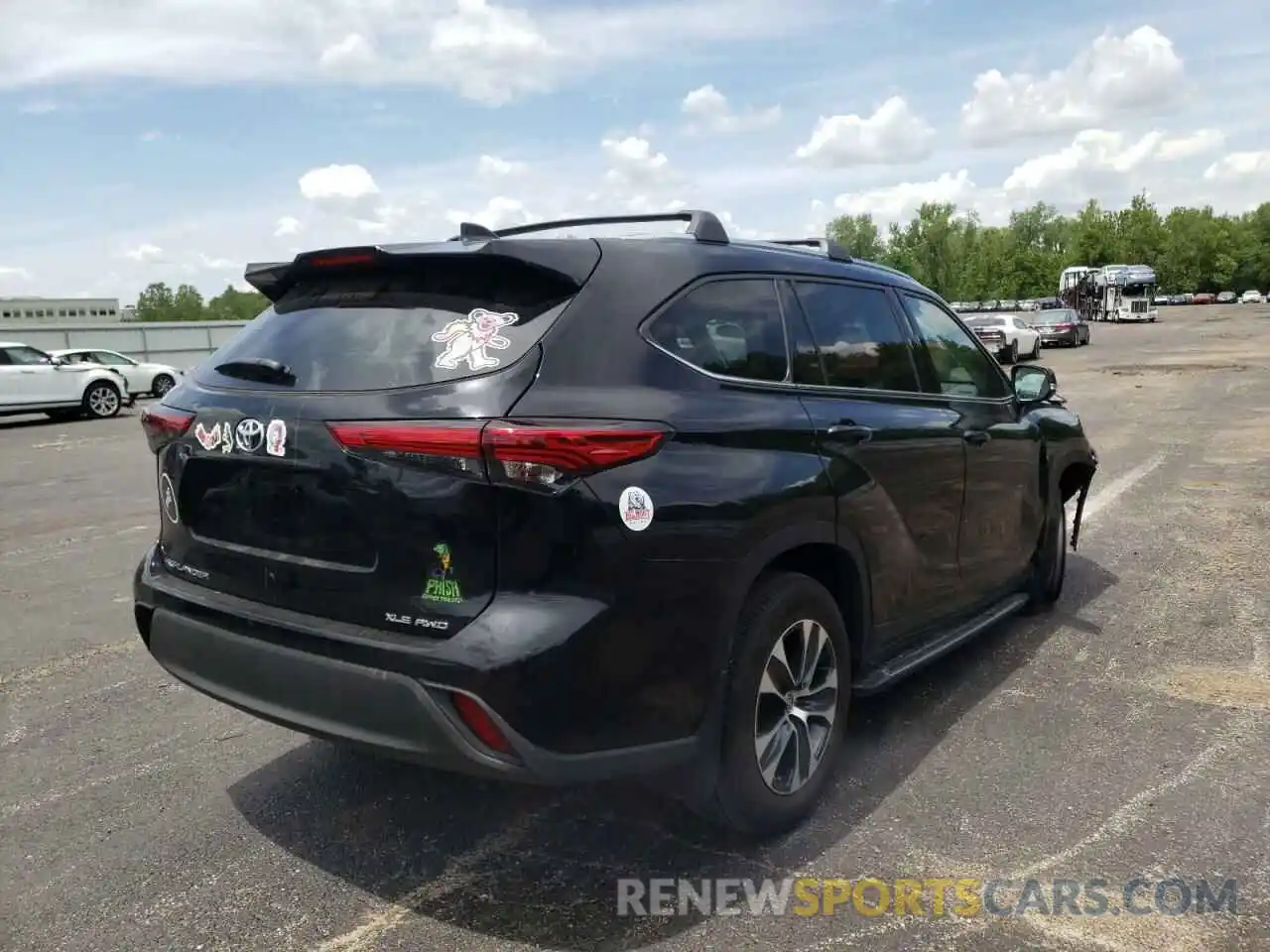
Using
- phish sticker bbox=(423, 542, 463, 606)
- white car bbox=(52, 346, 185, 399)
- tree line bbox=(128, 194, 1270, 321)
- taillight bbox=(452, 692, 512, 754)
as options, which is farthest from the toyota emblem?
tree line bbox=(128, 194, 1270, 321)

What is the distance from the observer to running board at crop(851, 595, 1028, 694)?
361 cm

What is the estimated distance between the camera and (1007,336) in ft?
99.8

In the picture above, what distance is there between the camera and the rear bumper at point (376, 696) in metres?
2.52

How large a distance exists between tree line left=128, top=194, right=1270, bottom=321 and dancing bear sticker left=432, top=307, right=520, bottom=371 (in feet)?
313

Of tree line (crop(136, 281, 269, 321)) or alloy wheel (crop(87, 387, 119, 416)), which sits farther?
tree line (crop(136, 281, 269, 321))

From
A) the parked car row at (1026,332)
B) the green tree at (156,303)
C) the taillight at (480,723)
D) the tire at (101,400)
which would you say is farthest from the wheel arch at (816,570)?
the green tree at (156,303)

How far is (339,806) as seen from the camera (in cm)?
343

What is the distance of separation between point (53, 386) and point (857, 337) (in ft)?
68.5

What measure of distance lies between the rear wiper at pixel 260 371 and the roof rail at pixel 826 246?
6.53 ft

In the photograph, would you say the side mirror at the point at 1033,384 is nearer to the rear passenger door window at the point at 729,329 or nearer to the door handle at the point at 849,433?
the door handle at the point at 849,433

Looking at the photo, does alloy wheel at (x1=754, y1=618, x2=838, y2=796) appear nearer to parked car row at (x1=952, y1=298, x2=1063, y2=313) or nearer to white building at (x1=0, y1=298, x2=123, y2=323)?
parked car row at (x1=952, y1=298, x2=1063, y2=313)

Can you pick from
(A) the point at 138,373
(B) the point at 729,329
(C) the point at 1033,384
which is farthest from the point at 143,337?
(B) the point at 729,329

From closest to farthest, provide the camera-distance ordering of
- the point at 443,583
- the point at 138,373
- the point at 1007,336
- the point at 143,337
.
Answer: the point at 443,583 < the point at 138,373 < the point at 1007,336 < the point at 143,337

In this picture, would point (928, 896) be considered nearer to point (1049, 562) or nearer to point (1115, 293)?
point (1049, 562)
